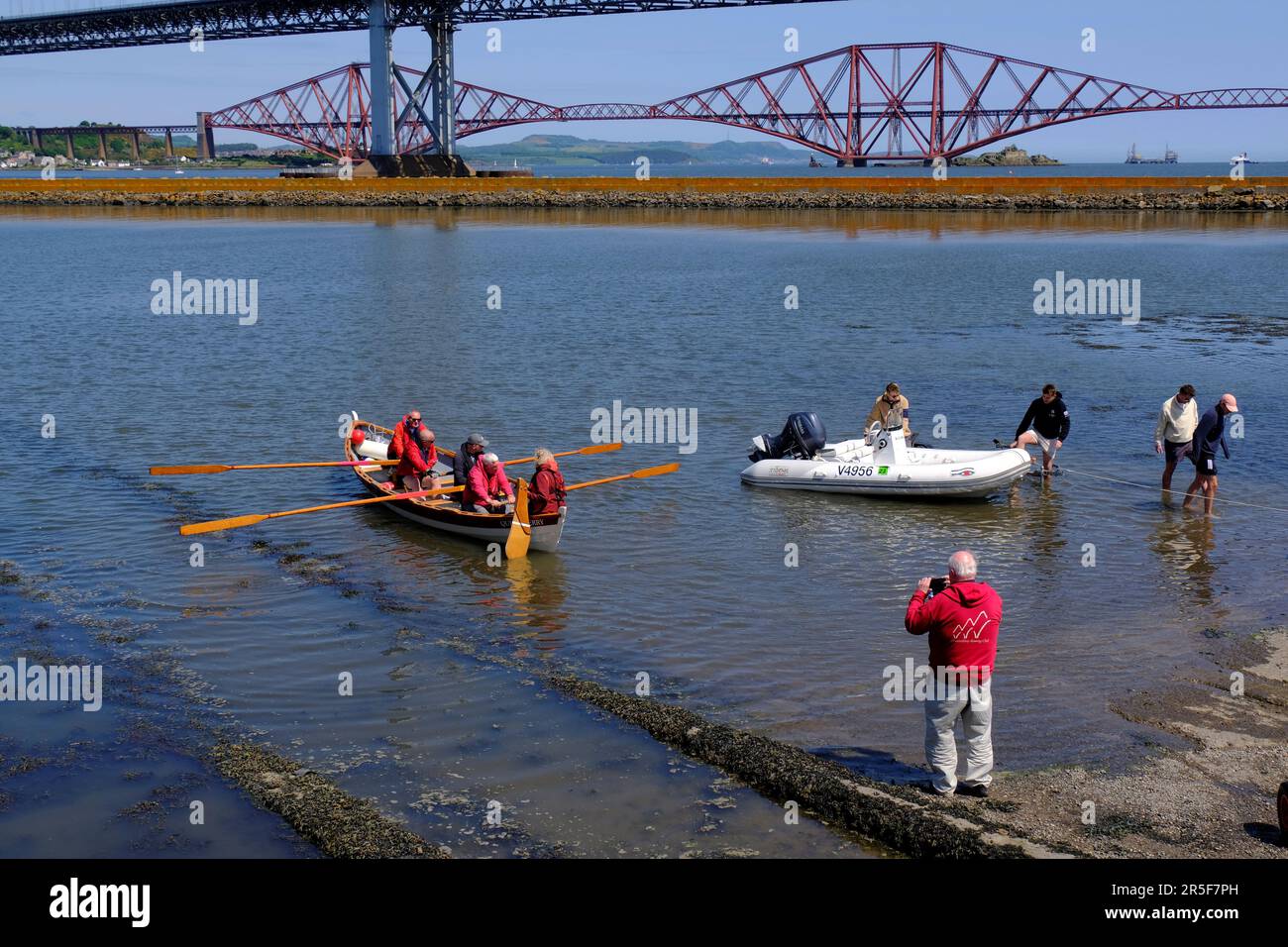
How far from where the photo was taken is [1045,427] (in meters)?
17.7

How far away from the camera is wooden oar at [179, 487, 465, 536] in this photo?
562 inches

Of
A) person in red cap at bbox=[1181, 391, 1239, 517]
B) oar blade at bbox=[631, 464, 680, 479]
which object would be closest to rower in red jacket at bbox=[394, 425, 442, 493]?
oar blade at bbox=[631, 464, 680, 479]

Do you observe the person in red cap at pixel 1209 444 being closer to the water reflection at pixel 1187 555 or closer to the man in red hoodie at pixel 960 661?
the water reflection at pixel 1187 555

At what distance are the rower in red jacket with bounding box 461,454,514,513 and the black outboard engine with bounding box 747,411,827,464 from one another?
14.4 ft

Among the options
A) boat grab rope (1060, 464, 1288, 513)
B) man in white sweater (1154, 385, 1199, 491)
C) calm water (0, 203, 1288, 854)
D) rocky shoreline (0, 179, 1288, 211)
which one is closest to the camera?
calm water (0, 203, 1288, 854)

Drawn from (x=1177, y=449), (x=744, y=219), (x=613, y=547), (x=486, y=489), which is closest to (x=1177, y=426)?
(x=1177, y=449)

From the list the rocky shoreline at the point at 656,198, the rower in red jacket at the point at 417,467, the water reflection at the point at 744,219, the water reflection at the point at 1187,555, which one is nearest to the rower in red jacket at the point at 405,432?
the rower in red jacket at the point at 417,467

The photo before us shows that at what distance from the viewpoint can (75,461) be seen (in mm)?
19391

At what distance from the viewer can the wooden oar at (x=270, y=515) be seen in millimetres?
14266

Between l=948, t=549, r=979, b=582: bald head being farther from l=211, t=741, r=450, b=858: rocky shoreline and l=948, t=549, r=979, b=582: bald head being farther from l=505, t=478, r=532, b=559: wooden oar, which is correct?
l=505, t=478, r=532, b=559: wooden oar

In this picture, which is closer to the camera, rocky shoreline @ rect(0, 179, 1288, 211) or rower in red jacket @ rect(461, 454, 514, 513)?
rower in red jacket @ rect(461, 454, 514, 513)

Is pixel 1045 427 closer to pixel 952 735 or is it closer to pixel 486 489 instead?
pixel 486 489
